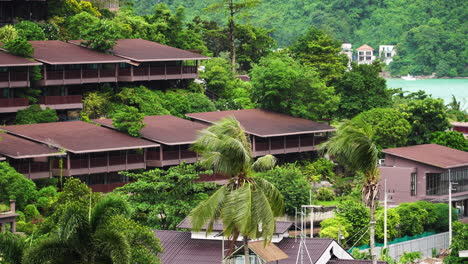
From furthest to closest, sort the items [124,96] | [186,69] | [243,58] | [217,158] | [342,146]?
[243,58] < [186,69] < [124,96] < [342,146] < [217,158]

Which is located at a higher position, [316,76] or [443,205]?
[316,76]

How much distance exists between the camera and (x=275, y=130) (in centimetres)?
6303

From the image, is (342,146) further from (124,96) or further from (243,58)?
(243,58)

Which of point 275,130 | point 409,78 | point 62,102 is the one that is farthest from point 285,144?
point 409,78

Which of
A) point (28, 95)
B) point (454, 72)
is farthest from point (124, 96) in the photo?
point (454, 72)

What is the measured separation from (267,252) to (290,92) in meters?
31.7

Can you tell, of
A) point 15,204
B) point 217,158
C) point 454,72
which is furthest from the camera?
point 454,72

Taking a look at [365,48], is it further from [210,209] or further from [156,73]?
[210,209]

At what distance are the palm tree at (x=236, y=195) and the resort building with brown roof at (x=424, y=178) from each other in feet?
96.9

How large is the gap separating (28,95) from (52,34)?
8.71 m

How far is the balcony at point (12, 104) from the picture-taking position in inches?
2319

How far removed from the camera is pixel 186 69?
2680 inches

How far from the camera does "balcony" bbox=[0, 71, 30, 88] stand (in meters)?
59.0

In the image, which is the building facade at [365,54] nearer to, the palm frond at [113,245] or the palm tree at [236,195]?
the palm tree at [236,195]
